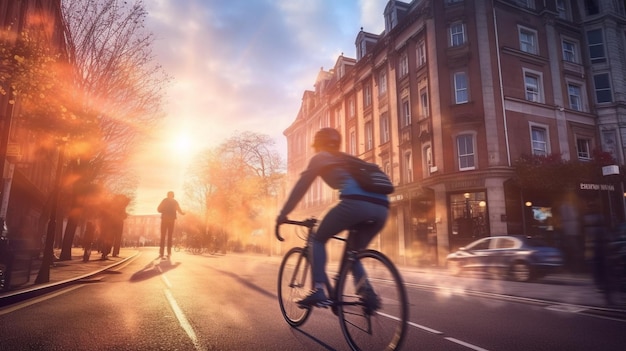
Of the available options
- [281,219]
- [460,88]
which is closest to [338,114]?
[460,88]

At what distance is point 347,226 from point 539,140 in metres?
23.9

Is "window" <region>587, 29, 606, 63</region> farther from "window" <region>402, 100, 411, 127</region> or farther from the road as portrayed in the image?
the road

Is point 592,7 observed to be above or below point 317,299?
above

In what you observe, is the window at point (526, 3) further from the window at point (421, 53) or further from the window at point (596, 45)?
the window at point (421, 53)

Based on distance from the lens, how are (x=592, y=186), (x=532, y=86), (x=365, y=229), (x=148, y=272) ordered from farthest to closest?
(x=532, y=86) < (x=592, y=186) < (x=148, y=272) < (x=365, y=229)

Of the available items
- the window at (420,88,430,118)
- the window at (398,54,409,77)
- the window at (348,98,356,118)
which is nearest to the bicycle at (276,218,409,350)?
the window at (420,88,430,118)

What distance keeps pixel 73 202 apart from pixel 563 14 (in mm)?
31442

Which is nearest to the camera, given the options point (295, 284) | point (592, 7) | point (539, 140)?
point (295, 284)

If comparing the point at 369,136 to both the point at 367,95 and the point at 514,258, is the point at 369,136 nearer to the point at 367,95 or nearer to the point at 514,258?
the point at 367,95

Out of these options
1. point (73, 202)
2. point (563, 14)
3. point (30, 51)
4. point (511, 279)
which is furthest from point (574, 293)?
point (563, 14)

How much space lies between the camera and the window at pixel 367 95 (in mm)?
31578

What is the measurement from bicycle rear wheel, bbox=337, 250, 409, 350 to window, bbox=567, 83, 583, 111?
27.3 metres

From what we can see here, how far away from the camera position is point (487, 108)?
71.7 feet

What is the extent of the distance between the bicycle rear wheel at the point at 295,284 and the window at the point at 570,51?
28.2m
